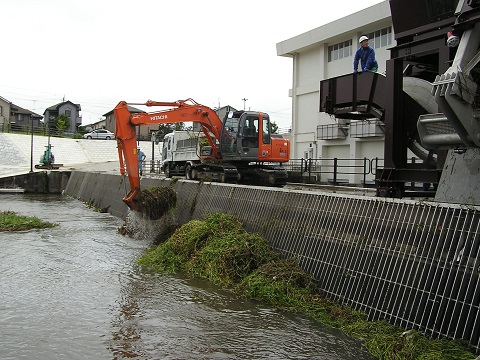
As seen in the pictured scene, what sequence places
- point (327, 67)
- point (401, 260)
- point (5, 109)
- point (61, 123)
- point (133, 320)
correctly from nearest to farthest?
point (401, 260) < point (133, 320) < point (327, 67) < point (61, 123) < point (5, 109)

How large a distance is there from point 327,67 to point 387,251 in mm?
34281

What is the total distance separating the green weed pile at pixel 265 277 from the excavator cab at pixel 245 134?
25.0 feet

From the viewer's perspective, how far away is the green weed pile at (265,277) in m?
4.91

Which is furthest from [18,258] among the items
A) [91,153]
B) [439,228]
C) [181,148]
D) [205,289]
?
[91,153]

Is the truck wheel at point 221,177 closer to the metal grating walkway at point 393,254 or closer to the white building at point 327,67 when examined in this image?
the metal grating walkway at point 393,254

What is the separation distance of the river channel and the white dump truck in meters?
12.4

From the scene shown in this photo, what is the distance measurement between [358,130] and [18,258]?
26.7 m

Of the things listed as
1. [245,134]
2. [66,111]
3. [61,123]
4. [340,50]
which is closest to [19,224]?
[245,134]

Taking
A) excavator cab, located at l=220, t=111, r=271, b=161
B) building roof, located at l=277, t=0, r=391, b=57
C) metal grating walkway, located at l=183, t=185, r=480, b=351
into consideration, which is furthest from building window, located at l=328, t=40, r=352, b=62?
metal grating walkway, located at l=183, t=185, r=480, b=351

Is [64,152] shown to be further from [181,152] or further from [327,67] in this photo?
[181,152]

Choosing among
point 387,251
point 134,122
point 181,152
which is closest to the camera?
point 387,251

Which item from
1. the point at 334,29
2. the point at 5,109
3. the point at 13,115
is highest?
the point at 334,29

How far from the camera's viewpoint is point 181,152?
24.5 metres

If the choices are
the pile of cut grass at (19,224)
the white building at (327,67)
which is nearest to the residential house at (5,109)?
the white building at (327,67)
